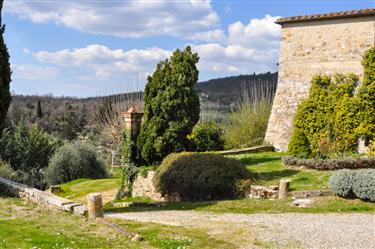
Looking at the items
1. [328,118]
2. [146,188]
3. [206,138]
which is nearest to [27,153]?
[206,138]

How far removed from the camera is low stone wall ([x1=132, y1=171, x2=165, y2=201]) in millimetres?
16422

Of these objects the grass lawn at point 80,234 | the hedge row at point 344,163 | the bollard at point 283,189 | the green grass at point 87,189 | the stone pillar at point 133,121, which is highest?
the stone pillar at point 133,121

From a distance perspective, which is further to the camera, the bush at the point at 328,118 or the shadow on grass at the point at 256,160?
the shadow on grass at the point at 256,160

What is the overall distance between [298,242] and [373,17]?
1408 cm

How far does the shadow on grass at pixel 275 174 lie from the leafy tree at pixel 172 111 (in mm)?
3584

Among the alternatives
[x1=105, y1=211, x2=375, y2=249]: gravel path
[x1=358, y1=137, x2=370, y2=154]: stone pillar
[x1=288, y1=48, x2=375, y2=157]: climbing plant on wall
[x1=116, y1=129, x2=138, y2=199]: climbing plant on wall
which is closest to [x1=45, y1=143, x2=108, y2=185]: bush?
[x1=116, y1=129, x2=138, y2=199]: climbing plant on wall

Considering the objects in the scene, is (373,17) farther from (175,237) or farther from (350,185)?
(175,237)

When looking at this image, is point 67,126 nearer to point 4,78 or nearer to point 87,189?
point 87,189

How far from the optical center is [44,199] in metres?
12.4

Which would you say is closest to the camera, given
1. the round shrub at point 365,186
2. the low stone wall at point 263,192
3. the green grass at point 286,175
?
the round shrub at point 365,186

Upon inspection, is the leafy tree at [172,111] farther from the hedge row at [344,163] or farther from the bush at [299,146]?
the hedge row at [344,163]

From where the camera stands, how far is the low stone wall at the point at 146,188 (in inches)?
647

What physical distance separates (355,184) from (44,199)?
8.43 m

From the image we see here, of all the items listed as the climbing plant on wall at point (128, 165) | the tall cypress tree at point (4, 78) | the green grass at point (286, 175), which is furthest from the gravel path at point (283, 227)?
the climbing plant on wall at point (128, 165)
